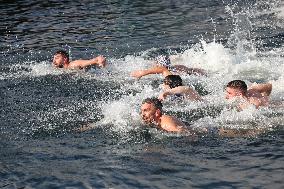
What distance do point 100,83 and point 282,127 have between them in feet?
19.6

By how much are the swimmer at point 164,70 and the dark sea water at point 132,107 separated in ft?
1.14

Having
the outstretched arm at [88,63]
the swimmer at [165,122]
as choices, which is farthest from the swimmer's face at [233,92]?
the outstretched arm at [88,63]

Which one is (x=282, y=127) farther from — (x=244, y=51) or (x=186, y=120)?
(x=244, y=51)

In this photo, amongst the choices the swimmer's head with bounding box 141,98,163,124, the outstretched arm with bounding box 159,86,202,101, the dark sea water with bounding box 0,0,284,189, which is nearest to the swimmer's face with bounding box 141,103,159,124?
the swimmer's head with bounding box 141,98,163,124

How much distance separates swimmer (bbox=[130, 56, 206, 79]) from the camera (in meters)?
11.9

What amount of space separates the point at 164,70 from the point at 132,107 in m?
1.99

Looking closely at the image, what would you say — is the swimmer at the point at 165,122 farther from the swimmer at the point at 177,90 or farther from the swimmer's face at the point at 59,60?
the swimmer's face at the point at 59,60

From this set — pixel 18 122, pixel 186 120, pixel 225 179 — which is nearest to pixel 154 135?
pixel 186 120

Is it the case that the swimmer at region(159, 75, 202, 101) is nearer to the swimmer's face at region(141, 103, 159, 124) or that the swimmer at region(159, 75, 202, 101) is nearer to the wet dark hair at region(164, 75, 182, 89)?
the wet dark hair at region(164, 75, 182, 89)

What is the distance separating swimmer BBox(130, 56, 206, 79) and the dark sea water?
0.35 meters

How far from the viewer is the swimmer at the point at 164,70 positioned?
11.9m

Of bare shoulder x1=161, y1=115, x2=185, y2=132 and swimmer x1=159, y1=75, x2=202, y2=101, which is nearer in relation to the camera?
bare shoulder x1=161, y1=115, x2=185, y2=132

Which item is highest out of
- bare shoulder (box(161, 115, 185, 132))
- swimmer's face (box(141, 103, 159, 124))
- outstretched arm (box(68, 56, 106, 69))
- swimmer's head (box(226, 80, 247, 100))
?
outstretched arm (box(68, 56, 106, 69))

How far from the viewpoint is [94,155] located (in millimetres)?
8781
